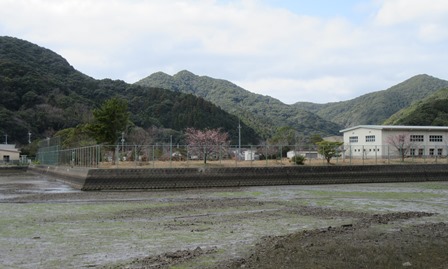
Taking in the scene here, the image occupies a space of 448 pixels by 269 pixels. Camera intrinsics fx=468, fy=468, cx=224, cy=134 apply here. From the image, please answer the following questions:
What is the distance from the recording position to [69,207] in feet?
60.4

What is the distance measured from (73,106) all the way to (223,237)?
364 ft

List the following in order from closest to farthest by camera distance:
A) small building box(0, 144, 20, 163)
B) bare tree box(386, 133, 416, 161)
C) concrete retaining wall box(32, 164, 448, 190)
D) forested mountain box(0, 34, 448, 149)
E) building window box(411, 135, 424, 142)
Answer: concrete retaining wall box(32, 164, 448, 190)
bare tree box(386, 133, 416, 161)
building window box(411, 135, 424, 142)
small building box(0, 144, 20, 163)
forested mountain box(0, 34, 448, 149)

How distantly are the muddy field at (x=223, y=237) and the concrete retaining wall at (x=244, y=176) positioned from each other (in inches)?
481

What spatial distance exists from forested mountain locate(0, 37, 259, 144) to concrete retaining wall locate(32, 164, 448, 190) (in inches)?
2725

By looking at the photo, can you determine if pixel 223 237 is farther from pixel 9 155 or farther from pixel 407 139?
pixel 9 155

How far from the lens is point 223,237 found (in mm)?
10781

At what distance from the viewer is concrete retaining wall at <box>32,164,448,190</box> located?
30156 millimetres

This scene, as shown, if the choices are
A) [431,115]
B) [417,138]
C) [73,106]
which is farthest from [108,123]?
[73,106]

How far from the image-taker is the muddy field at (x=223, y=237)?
798 cm

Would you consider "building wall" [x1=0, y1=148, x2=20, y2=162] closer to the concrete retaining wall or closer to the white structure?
the concrete retaining wall

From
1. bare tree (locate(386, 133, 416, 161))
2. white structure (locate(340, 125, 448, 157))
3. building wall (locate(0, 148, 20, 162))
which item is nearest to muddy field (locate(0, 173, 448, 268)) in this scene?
white structure (locate(340, 125, 448, 157))

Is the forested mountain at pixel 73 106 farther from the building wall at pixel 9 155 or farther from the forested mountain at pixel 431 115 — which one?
the forested mountain at pixel 431 115

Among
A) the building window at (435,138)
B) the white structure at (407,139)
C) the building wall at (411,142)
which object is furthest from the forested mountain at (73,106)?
the building window at (435,138)

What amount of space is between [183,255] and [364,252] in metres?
3.23
